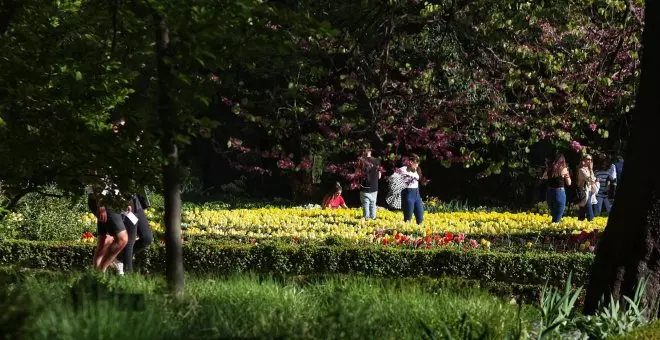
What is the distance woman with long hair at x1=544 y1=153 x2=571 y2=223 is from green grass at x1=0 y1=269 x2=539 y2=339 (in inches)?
396

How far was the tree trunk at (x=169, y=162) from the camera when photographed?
5.54 metres

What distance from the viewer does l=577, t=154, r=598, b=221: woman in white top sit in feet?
60.7

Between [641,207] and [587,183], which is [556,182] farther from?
[641,207]

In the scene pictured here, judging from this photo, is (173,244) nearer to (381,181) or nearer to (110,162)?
(110,162)

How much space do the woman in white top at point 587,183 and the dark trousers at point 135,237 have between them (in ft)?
31.4

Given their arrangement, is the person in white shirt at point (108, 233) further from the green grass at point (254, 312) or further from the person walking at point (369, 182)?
the person walking at point (369, 182)

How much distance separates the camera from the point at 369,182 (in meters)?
18.7

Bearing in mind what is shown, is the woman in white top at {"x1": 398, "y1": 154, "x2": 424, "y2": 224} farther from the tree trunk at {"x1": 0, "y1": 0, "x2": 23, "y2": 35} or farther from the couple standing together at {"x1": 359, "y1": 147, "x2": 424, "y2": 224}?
the tree trunk at {"x1": 0, "y1": 0, "x2": 23, "y2": 35}

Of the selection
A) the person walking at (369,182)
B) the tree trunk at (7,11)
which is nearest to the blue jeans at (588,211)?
the person walking at (369,182)

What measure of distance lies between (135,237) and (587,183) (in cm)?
997

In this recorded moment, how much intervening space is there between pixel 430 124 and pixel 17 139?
8308mm

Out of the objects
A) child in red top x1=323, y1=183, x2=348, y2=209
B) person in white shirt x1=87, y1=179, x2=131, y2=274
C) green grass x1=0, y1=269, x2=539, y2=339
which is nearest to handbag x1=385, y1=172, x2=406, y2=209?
child in red top x1=323, y1=183, x2=348, y2=209

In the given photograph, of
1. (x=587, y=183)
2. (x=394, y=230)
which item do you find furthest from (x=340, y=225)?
(x=587, y=183)

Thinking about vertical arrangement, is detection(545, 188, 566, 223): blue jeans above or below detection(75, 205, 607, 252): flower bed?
above
